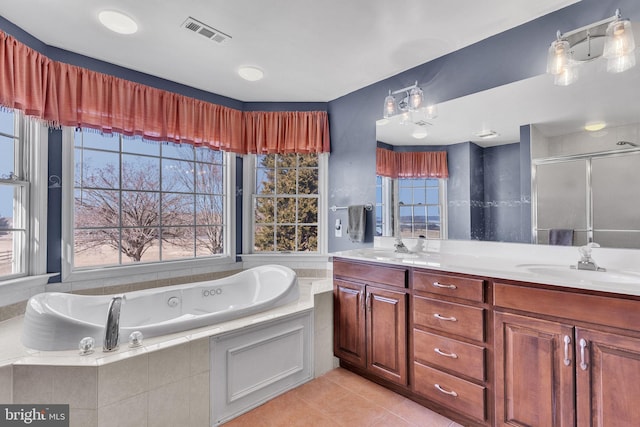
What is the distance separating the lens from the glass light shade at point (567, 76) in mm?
1731

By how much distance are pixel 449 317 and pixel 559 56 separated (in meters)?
1.60

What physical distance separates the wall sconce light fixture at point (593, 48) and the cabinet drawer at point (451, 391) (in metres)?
1.82

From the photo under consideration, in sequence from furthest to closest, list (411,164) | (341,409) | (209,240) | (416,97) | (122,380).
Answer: (209,240) < (411,164) < (416,97) < (341,409) < (122,380)

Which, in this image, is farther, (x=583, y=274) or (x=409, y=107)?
(x=409, y=107)

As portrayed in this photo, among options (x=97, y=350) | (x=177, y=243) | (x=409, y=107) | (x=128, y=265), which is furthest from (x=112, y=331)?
(x=409, y=107)

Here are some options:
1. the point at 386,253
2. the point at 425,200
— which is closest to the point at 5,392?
the point at 386,253

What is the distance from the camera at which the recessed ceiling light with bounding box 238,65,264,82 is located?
251cm

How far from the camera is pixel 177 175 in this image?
2908mm

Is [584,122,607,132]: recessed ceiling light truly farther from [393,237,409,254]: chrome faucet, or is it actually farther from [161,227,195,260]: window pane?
[161,227,195,260]: window pane

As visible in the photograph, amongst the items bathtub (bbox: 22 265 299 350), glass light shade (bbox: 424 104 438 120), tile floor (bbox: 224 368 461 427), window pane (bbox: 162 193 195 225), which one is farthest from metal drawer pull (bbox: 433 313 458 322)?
window pane (bbox: 162 193 195 225)

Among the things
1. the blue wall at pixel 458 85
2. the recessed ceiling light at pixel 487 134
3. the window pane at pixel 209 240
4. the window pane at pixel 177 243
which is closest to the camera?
the blue wall at pixel 458 85

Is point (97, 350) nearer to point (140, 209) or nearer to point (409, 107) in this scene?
point (140, 209)

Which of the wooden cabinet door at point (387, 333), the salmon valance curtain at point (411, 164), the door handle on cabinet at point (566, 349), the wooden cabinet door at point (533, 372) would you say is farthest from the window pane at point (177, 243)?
the door handle on cabinet at point (566, 349)

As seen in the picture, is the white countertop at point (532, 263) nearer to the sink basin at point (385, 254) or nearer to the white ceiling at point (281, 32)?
the sink basin at point (385, 254)
